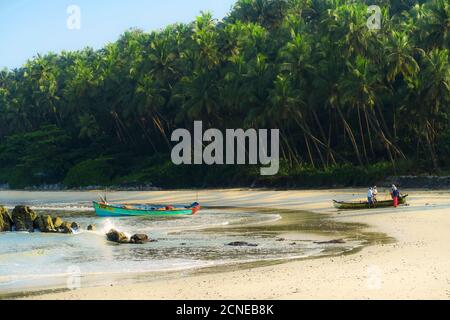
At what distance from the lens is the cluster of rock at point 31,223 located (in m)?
36.3

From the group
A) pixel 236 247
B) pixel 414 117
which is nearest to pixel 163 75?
pixel 414 117

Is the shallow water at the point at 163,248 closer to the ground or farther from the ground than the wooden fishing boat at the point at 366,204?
closer to the ground

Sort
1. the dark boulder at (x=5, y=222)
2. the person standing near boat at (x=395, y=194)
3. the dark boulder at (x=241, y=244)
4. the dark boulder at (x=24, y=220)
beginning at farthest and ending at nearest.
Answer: the person standing near boat at (x=395, y=194) < the dark boulder at (x=5, y=222) < the dark boulder at (x=24, y=220) < the dark boulder at (x=241, y=244)

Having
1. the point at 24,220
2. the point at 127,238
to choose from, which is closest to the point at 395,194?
the point at 127,238

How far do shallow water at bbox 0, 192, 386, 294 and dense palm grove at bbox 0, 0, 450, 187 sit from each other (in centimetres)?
2415

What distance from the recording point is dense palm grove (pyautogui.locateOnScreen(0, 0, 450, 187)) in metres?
62.5

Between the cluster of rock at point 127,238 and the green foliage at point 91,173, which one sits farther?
the green foliage at point 91,173

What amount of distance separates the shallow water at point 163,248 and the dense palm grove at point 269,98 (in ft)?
79.2

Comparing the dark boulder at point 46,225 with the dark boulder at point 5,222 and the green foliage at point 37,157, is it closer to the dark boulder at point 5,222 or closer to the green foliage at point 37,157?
the dark boulder at point 5,222

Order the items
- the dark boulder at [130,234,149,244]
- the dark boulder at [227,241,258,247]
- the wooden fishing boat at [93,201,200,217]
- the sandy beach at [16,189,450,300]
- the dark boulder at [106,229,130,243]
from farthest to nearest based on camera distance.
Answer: the wooden fishing boat at [93,201,200,217], the dark boulder at [106,229,130,243], the dark boulder at [130,234,149,244], the dark boulder at [227,241,258,247], the sandy beach at [16,189,450,300]

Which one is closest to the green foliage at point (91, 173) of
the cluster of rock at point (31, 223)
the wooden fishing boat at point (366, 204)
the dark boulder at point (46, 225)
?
the cluster of rock at point (31, 223)

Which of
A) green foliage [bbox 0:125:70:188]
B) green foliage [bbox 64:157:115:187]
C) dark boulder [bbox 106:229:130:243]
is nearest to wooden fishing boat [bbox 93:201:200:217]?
dark boulder [bbox 106:229:130:243]

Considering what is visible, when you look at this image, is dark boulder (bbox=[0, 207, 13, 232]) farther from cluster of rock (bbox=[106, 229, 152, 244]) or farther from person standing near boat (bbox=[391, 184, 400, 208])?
person standing near boat (bbox=[391, 184, 400, 208])

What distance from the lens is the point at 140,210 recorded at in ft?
153
